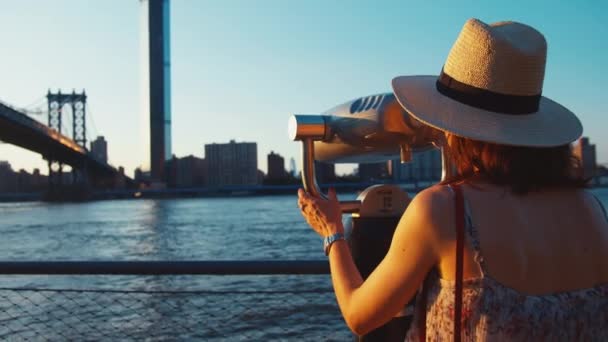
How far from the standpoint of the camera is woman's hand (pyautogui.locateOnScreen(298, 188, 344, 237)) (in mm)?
738

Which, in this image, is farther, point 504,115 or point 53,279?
point 53,279

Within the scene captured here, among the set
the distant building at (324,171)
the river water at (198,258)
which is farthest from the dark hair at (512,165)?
the distant building at (324,171)

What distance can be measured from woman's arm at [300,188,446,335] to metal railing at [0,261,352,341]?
541 mm

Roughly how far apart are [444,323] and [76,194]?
1601 inches

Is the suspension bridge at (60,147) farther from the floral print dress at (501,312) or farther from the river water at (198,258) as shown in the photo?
the floral print dress at (501,312)

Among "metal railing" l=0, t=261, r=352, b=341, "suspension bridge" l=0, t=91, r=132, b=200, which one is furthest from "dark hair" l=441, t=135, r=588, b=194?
"suspension bridge" l=0, t=91, r=132, b=200

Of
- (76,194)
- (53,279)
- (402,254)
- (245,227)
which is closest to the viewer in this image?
(402,254)

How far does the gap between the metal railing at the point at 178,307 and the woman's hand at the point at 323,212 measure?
0.47 meters

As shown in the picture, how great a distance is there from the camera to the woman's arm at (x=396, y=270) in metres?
0.59

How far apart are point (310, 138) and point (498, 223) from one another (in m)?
0.31

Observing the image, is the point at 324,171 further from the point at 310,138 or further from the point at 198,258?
the point at 198,258

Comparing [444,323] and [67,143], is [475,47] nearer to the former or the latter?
[444,323]

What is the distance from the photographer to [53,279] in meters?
8.20

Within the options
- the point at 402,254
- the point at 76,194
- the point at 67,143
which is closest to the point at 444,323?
the point at 402,254
